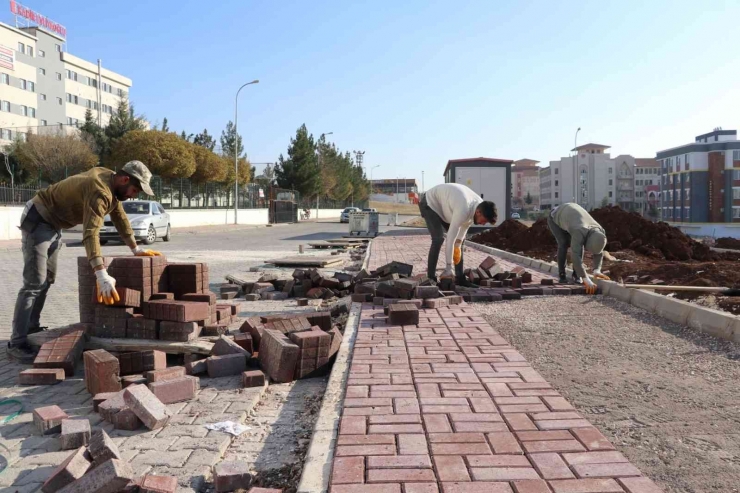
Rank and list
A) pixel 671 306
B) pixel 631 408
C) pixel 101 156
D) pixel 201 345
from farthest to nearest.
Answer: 1. pixel 101 156
2. pixel 671 306
3. pixel 201 345
4. pixel 631 408

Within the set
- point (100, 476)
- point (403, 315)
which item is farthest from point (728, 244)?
point (100, 476)

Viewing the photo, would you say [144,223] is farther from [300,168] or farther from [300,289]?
[300,168]

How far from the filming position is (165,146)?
3375cm

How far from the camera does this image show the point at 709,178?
218 feet

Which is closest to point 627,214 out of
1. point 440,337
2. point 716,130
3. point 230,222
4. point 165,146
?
point 440,337

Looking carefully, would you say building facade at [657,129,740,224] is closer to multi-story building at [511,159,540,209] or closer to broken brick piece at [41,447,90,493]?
multi-story building at [511,159,540,209]

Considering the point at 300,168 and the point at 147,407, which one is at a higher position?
the point at 300,168

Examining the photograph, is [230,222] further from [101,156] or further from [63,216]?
[63,216]

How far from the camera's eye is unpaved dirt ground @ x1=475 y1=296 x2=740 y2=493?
2703 millimetres

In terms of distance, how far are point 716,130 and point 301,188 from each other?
4988 centimetres

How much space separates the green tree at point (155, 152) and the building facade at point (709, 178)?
183 ft

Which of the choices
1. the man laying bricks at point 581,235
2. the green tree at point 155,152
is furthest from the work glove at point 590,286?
the green tree at point 155,152

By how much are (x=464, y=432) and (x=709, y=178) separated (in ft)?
243

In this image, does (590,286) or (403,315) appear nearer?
(403,315)
